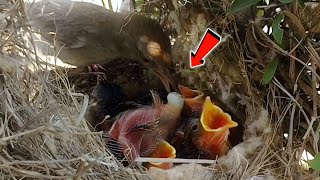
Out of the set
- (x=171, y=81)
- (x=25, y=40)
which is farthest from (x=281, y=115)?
(x=25, y=40)

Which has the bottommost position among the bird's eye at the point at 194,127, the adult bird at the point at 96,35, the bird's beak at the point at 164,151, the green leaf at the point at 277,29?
the bird's beak at the point at 164,151

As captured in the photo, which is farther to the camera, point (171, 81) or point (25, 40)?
point (171, 81)

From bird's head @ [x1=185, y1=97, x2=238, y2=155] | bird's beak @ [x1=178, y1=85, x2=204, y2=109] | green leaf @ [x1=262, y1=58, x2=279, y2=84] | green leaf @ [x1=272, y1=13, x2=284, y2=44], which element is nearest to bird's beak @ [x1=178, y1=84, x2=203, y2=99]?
bird's beak @ [x1=178, y1=85, x2=204, y2=109]

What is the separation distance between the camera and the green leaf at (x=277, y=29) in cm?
137

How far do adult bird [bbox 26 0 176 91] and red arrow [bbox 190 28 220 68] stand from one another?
0.17 m

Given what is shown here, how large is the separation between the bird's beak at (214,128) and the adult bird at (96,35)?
31 centimetres

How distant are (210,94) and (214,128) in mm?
140

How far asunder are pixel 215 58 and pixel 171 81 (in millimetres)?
211

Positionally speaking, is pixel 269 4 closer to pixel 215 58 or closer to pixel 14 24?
pixel 215 58

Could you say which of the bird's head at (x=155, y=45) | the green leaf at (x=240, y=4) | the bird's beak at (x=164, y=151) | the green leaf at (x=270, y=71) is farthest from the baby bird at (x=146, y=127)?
the green leaf at (x=240, y=4)

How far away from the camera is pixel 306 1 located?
1.38 metres

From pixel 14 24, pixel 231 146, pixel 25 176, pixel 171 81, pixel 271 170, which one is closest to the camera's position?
pixel 25 176

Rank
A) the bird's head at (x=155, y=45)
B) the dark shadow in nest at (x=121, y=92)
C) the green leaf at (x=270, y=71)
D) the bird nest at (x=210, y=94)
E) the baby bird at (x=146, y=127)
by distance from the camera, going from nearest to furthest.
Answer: the bird nest at (x=210, y=94) < the green leaf at (x=270, y=71) < the baby bird at (x=146, y=127) < the dark shadow in nest at (x=121, y=92) < the bird's head at (x=155, y=45)

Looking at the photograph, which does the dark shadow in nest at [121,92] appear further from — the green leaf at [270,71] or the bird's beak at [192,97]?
the green leaf at [270,71]
